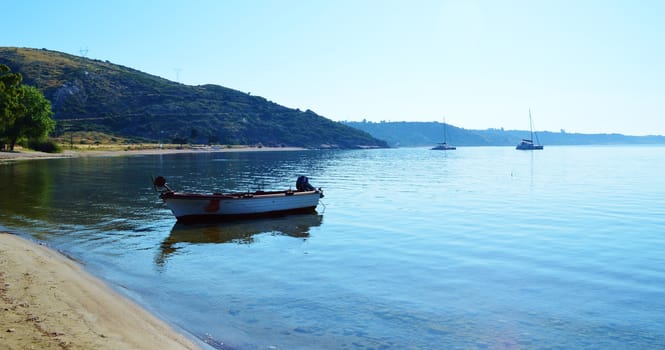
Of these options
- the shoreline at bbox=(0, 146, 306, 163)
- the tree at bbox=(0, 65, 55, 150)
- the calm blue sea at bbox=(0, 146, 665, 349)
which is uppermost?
the tree at bbox=(0, 65, 55, 150)

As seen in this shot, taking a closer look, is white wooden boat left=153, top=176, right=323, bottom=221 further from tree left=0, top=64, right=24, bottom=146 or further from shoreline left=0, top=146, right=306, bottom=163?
tree left=0, top=64, right=24, bottom=146

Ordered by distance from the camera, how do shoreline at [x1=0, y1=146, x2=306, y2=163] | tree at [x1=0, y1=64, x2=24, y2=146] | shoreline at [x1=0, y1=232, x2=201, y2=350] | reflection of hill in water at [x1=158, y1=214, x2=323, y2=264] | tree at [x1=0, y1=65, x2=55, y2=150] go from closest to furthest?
1. shoreline at [x1=0, y1=232, x2=201, y2=350]
2. reflection of hill in water at [x1=158, y1=214, x2=323, y2=264]
3. tree at [x1=0, y1=64, x2=24, y2=146]
4. tree at [x1=0, y1=65, x2=55, y2=150]
5. shoreline at [x1=0, y1=146, x2=306, y2=163]

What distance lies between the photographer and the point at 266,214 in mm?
29516

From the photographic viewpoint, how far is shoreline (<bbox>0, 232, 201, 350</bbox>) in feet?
28.7

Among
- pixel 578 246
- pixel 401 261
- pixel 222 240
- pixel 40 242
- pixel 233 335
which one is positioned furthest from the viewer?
pixel 222 240

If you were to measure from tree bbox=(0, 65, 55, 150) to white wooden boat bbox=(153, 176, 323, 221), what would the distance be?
64.9m

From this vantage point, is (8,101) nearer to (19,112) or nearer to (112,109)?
(19,112)

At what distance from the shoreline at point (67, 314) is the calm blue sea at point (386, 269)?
845 mm

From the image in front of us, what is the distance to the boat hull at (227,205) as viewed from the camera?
2662cm

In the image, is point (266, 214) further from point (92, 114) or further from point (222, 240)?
point (92, 114)

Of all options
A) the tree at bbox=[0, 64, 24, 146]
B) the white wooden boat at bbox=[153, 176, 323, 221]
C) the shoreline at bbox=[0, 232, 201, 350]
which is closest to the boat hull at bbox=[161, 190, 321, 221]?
the white wooden boat at bbox=[153, 176, 323, 221]

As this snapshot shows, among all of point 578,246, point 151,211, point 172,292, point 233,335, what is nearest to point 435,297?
point 233,335

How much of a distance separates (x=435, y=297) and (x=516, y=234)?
11660mm

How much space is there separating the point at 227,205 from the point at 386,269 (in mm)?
12470
